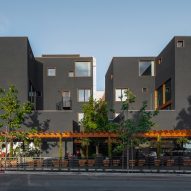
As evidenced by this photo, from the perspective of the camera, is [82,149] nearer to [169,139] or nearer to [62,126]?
[62,126]

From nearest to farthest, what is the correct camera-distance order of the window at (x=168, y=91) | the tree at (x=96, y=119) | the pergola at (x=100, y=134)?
1. the pergola at (x=100, y=134)
2. the tree at (x=96, y=119)
3. the window at (x=168, y=91)

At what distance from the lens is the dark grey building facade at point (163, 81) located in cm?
3856

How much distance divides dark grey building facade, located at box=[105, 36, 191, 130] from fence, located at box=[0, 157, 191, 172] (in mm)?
4670

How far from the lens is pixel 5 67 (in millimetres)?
40969

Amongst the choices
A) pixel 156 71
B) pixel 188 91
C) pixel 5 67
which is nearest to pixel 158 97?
pixel 156 71

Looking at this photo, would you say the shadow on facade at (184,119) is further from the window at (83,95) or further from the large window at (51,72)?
the large window at (51,72)

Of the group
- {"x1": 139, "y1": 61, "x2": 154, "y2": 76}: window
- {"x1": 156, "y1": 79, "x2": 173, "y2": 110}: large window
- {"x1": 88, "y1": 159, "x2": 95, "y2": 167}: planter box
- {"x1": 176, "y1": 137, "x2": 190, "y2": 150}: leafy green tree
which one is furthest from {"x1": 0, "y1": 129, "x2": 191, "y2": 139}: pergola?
{"x1": 139, "y1": 61, "x2": 154, "y2": 76}: window

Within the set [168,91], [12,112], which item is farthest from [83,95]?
[12,112]

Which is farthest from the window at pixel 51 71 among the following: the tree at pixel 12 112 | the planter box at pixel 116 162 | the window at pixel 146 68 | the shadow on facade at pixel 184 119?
the planter box at pixel 116 162

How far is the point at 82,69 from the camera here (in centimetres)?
5331

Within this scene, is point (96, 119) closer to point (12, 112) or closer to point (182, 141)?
point (182, 141)

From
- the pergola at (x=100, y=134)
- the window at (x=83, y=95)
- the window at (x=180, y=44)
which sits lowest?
the pergola at (x=100, y=134)

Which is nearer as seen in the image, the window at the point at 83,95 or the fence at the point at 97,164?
the fence at the point at 97,164

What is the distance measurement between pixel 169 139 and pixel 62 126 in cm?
929
